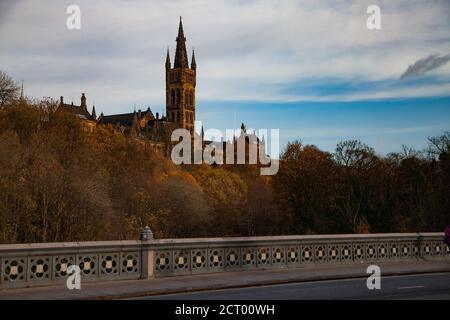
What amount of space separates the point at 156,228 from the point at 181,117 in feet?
435

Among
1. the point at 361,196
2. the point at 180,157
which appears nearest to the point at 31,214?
the point at 361,196

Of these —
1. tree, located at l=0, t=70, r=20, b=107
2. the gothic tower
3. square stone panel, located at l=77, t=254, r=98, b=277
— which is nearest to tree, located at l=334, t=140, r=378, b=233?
tree, located at l=0, t=70, r=20, b=107

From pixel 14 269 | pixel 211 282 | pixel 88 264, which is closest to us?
pixel 14 269

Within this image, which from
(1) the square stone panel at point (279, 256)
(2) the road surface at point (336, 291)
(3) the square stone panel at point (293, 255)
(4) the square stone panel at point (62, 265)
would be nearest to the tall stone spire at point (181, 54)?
(3) the square stone panel at point (293, 255)

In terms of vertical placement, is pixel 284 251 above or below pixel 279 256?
above

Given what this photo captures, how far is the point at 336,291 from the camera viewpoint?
16109mm

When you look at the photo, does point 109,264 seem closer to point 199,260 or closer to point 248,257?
point 199,260

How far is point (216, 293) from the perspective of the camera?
1608cm

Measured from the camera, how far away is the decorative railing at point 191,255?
16078mm

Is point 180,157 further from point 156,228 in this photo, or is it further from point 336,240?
point 336,240

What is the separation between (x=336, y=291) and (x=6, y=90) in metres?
46.9

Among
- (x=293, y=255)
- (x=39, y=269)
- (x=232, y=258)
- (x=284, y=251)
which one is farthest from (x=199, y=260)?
(x=39, y=269)

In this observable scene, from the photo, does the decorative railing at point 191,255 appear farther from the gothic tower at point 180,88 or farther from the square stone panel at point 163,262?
the gothic tower at point 180,88

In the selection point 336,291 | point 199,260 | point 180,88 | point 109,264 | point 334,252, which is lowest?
point 336,291
